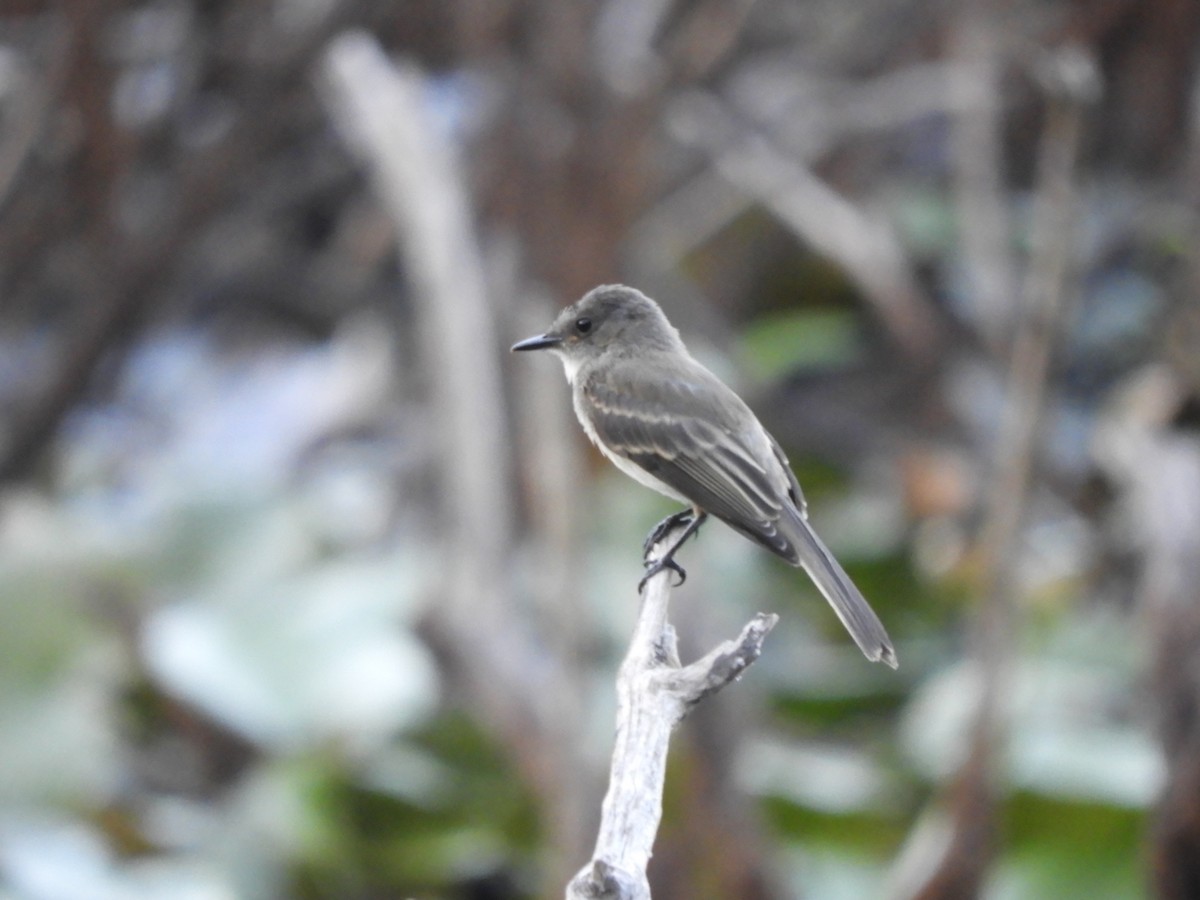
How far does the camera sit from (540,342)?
2.97 m

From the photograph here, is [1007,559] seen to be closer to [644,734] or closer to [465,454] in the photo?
[465,454]

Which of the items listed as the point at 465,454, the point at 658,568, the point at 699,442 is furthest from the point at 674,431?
the point at 465,454

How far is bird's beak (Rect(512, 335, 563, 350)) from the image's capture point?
2.89 metres

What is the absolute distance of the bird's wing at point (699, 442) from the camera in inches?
108

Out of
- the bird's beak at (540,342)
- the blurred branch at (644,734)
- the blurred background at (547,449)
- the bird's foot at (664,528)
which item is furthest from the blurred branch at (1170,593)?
the blurred branch at (644,734)

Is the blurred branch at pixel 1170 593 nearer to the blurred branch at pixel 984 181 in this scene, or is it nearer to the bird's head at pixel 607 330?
the blurred branch at pixel 984 181

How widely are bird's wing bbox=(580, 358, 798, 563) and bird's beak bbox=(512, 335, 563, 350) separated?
12cm

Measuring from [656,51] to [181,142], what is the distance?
81.8 inches

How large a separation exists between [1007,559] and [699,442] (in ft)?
4.87

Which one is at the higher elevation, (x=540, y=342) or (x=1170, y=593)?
(x=1170, y=593)

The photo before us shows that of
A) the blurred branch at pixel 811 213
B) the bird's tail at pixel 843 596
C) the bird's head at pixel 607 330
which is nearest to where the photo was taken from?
the bird's tail at pixel 843 596

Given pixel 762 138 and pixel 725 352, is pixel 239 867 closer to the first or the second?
pixel 725 352

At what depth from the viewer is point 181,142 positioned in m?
7.17

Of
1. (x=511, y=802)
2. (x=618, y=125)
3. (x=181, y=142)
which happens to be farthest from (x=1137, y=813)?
(x=181, y=142)
